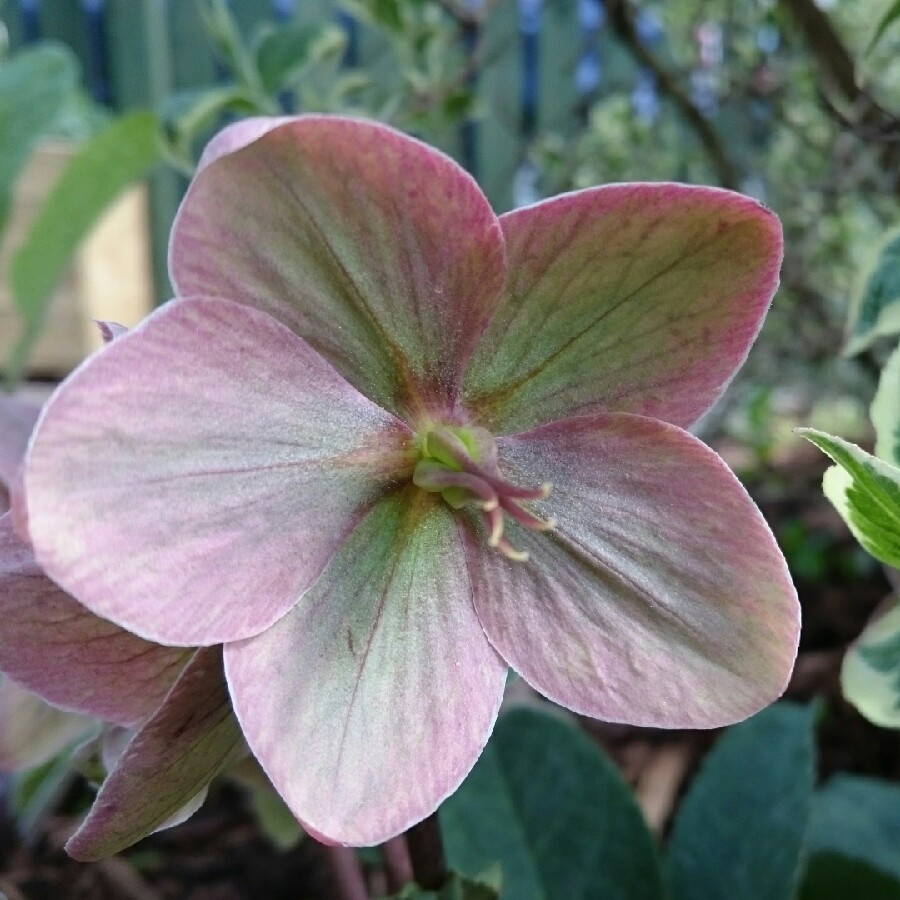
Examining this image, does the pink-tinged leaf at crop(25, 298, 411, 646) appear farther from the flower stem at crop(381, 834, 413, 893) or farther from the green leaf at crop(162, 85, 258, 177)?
the green leaf at crop(162, 85, 258, 177)

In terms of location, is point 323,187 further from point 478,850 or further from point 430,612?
point 478,850

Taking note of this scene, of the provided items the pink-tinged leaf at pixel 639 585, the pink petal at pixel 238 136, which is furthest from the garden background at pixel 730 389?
the pink petal at pixel 238 136

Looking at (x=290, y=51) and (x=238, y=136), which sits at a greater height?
(x=238, y=136)

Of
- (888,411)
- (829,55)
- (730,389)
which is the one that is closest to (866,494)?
(888,411)

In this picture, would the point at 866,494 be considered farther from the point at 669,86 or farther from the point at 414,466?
the point at 669,86

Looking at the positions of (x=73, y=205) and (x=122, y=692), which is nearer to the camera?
(x=122, y=692)

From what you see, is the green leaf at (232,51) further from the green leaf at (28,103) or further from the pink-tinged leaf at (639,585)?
the pink-tinged leaf at (639,585)
